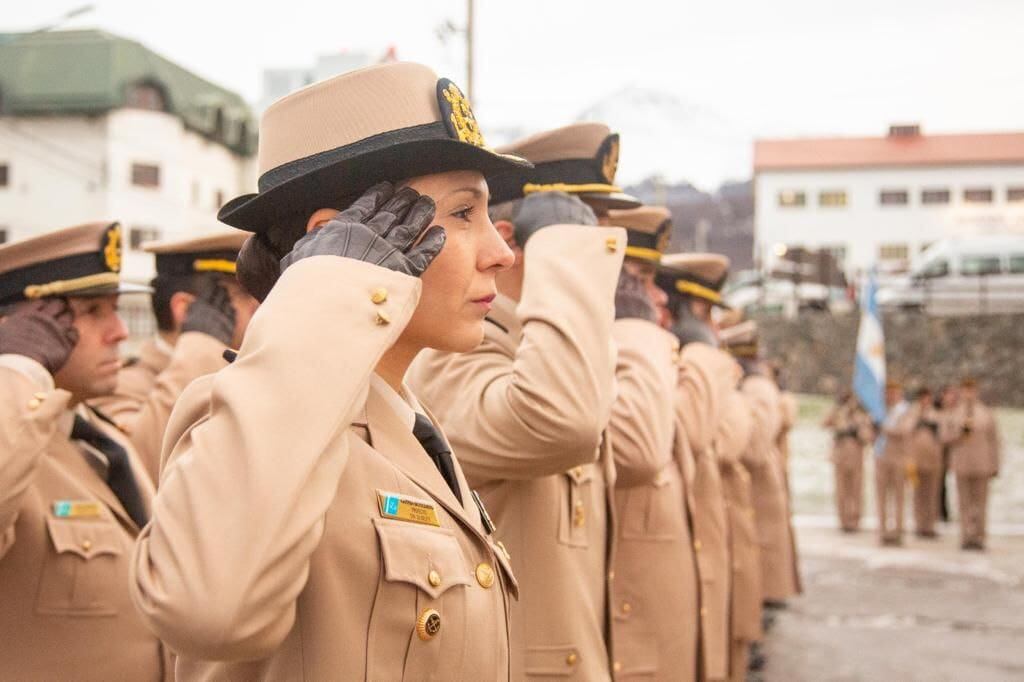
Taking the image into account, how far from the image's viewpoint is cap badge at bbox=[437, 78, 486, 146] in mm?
2123

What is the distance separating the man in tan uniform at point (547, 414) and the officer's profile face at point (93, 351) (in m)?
1.05

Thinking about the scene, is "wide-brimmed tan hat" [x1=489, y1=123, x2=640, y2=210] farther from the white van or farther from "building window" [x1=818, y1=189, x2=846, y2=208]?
"building window" [x1=818, y1=189, x2=846, y2=208]

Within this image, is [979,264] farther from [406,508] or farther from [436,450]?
[406,508]

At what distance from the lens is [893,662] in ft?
26.7

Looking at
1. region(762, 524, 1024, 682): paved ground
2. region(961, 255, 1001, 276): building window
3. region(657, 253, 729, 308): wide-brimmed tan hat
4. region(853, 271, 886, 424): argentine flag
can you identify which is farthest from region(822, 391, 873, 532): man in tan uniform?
region(961, 255, 1001, 276): building window

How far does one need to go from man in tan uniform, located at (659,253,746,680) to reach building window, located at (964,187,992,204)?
1775 inches

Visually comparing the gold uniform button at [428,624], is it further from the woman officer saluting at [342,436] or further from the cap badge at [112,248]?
the cap badge at [112,248]

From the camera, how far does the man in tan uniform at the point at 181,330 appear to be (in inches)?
183

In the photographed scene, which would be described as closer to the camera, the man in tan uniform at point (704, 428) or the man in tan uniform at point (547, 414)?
the man in tan uniform at point (547, 414)

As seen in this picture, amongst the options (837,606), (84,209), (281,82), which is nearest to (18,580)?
(837,606)

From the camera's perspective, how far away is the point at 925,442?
610 inches

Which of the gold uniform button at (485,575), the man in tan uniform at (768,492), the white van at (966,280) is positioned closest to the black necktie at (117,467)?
the gold uniform button at (485,575)

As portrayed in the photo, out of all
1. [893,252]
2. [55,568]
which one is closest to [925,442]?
[55,568]

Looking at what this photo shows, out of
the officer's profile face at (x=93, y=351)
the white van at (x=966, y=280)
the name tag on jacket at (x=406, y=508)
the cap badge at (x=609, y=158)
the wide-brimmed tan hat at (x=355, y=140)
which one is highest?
the white van at (x=966, y=280)
